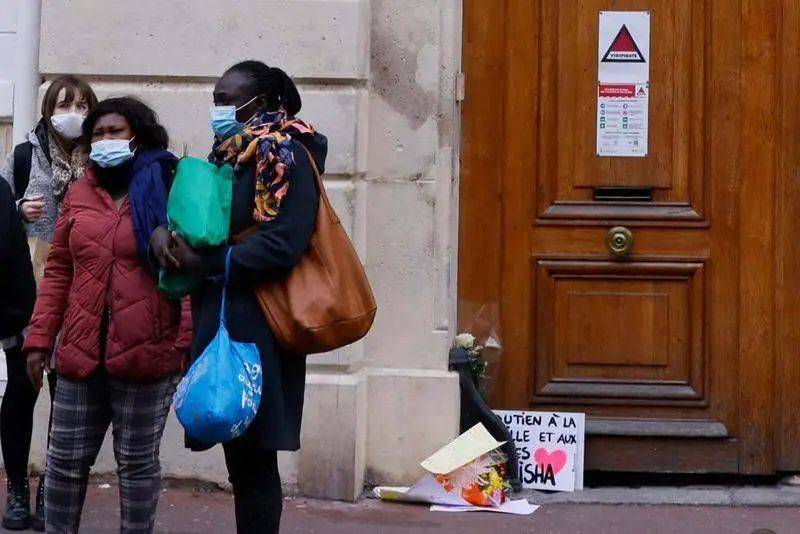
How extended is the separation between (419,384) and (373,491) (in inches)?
20.1

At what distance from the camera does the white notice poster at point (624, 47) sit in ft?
20.6

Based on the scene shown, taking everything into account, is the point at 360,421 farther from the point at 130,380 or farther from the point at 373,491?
the point at 130,380

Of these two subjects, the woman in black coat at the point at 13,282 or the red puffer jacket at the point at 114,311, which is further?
the woman in black coat at the point at 13,282

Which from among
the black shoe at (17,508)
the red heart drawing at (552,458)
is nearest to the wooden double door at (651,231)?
the red heart drawing at (552,458)

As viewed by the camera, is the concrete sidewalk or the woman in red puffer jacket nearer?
the woman in red puffer jacket

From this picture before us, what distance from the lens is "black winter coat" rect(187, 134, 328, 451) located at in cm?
386

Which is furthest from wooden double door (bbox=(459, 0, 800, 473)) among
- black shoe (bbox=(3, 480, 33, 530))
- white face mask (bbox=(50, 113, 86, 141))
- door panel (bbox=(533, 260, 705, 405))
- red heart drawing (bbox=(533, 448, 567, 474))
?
black shoe (bbox=(3, 480, 33, 530))

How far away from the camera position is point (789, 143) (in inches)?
244

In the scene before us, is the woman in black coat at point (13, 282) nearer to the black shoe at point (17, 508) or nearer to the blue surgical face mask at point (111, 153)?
the black shoe at point (17, 508)

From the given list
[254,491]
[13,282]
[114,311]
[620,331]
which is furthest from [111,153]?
[620,331]

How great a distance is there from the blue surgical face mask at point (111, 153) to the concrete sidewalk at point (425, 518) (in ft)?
5.53

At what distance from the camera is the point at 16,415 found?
5281 mm

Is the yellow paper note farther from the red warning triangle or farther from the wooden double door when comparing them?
the red warning triangle

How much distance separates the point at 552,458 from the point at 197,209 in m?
2.84
